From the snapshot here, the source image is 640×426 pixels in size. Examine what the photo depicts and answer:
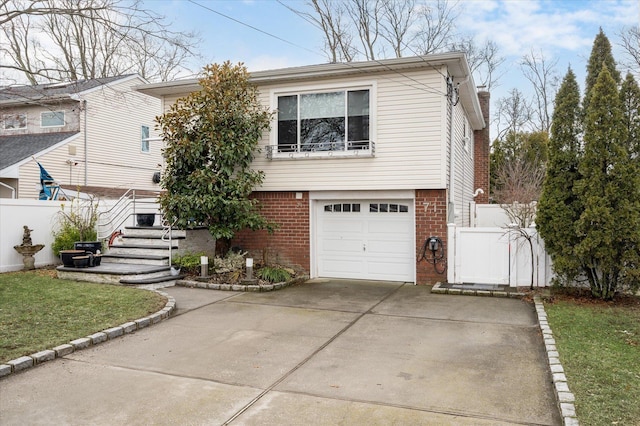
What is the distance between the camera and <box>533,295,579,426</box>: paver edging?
11.7 feet

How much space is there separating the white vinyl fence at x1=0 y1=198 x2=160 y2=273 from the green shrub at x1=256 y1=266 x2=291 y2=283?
560 cm

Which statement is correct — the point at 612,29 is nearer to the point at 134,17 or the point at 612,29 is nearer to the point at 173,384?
the point at 134,17

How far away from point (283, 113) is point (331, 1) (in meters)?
14.0

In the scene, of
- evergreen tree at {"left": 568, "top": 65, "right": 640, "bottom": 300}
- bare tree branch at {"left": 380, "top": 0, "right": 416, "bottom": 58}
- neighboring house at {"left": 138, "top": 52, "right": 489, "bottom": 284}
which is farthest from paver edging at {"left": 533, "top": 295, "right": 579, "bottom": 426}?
bare tree branch at {"left": 380, "top": 0, "right": 416, "bottom": 58}

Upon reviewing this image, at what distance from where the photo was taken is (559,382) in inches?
166

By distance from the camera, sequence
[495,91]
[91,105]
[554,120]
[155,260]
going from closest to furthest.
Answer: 1. [554,120]
2. [155,260]
3. [91,105]
4. [495,91]

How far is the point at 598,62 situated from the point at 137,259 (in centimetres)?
998

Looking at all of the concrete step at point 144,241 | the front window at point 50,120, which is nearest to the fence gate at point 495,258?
the concrete step at point 144,241

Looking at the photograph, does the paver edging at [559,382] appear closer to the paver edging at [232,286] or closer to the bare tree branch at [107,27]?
the paver edging at [232,286]

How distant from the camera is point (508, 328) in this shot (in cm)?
652

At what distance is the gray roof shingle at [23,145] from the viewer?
649 inches

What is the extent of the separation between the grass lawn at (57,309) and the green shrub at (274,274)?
2.39m

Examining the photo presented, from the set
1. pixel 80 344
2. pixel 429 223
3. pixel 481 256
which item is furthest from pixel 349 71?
pixel 80 344

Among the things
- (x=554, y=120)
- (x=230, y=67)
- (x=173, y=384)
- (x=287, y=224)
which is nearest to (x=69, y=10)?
(x=230, y=67)
